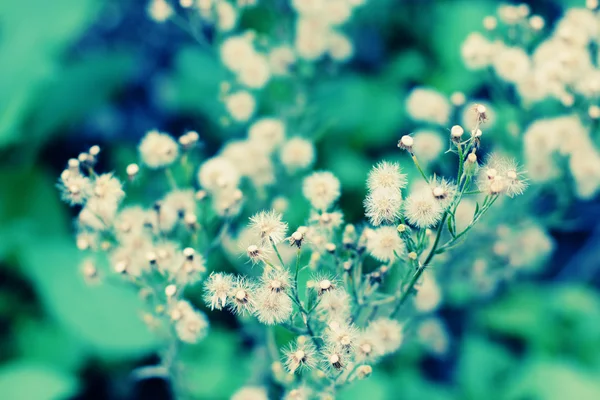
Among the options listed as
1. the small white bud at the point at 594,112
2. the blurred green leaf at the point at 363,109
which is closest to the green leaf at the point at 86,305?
the blurred green leaf at the point at 363,109

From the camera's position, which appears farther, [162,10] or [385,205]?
[162,10]

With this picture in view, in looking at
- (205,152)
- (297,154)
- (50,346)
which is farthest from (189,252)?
(205,152)

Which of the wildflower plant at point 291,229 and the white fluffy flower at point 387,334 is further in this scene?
the white fluffy flower at point 387,334

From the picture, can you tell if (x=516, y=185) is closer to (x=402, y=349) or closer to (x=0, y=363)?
(x=402, y=349)

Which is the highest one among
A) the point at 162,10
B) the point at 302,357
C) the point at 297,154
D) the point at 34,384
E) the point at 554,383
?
the point at 162,10

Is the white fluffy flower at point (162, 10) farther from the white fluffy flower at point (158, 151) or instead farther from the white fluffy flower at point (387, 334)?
the white fluffy flower at point (387, 334)

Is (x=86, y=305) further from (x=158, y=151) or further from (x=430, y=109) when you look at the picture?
(x=430, y=109)

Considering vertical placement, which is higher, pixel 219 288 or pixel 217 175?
pixel 217 175

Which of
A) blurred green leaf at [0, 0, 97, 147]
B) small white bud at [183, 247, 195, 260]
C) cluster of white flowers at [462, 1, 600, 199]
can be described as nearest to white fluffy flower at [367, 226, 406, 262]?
small white bud at [183, 247, 195, 260]
